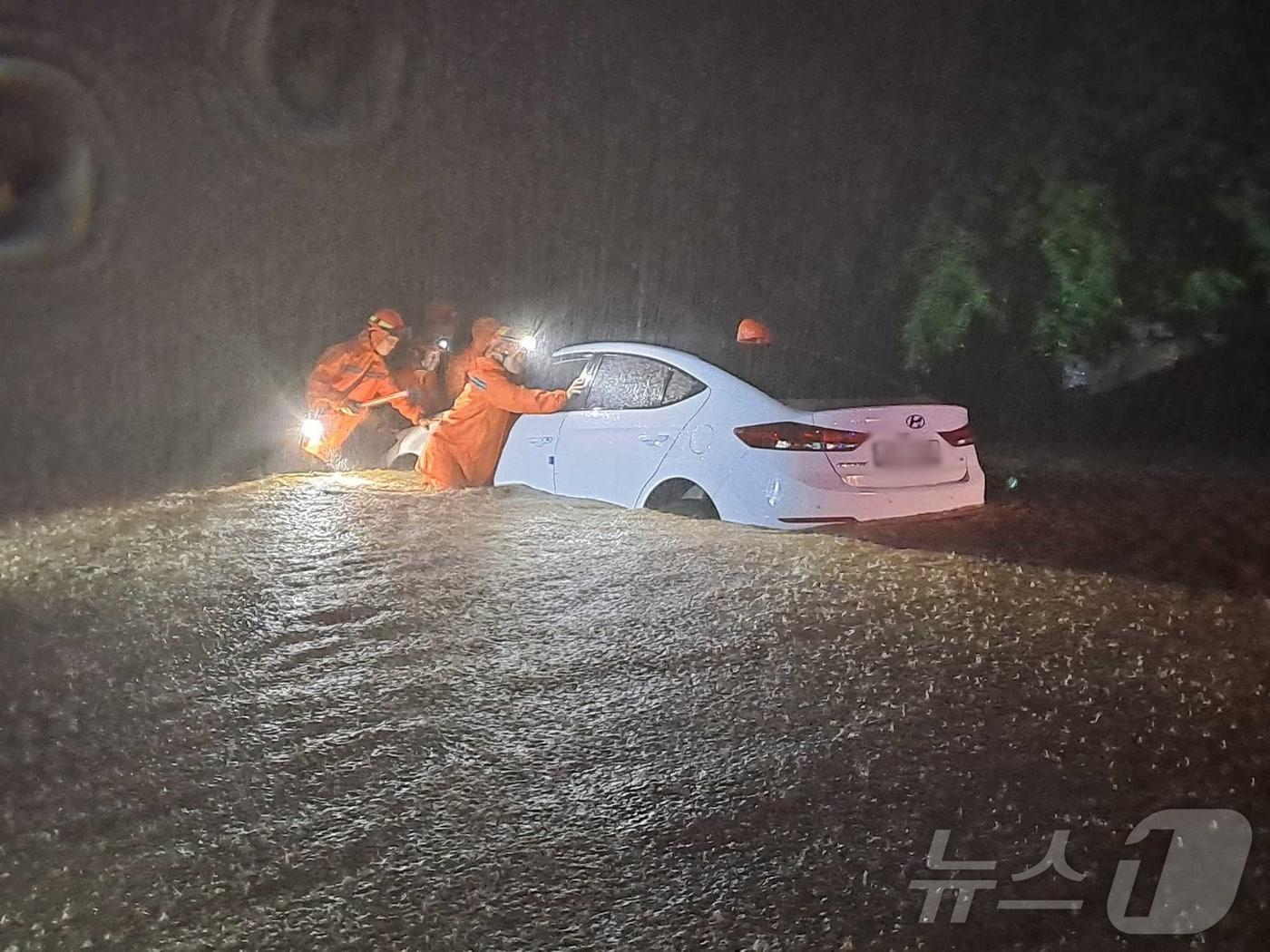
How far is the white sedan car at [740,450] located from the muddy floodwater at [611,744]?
305 millimetres

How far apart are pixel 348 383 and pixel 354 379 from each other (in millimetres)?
60

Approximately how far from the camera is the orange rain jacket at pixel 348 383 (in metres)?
10.6

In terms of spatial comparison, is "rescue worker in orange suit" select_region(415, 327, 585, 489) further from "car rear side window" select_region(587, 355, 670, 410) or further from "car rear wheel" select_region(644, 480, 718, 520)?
"car rear wheel" select_region(644, 480, 718, 520)

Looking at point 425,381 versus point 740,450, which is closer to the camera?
point 740,450

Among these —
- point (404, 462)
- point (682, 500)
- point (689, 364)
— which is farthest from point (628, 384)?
point (404, 462)

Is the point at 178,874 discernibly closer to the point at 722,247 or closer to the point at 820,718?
the point at 820,718

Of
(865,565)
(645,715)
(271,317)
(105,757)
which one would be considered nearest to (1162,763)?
(645,715)

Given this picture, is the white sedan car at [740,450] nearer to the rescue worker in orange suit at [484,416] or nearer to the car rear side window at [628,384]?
the car rear side window at [628,384]

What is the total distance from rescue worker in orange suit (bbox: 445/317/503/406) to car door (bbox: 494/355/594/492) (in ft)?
1.95

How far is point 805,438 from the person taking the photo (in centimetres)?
698

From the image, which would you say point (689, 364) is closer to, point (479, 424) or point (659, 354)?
point (659, 354)

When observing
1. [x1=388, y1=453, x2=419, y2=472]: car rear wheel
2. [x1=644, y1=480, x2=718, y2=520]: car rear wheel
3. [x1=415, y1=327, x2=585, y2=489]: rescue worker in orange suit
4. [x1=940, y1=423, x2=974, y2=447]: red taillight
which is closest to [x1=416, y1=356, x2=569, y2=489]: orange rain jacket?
[x1=415, y1=327, x2=585, y2=489]: rescue worker in orange suit

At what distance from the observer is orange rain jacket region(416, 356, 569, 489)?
28.1 feet

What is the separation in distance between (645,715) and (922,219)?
1087 centimetres
